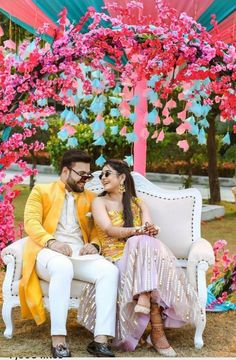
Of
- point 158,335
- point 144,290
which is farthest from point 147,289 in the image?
point 158,335

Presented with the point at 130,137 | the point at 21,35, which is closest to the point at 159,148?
the point at 21,35

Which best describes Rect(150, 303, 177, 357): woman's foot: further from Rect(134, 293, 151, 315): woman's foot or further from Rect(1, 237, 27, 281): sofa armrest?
Rect(1, 237, 27, 281): sofa armrest

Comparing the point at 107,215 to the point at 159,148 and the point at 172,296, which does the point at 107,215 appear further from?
the point at 159,148

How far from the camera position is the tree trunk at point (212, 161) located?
1125cm

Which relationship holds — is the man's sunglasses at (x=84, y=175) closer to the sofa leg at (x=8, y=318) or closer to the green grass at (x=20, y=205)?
the sofa leg at (x=8, y=318)

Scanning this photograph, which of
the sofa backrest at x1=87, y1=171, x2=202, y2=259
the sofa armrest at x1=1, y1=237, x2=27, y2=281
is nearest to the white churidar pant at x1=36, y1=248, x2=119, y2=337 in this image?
the sofa armrest at x1=1, y1=237, x2=27, y2=281

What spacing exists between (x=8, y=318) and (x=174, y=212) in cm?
132

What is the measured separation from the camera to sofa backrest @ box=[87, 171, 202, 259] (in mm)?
5074

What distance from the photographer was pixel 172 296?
14.5 ft

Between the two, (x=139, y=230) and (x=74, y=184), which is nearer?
(x=139, y=230)

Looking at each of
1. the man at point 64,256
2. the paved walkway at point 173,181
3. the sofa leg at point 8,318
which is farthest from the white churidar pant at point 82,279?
the paved walkway at point 173,181

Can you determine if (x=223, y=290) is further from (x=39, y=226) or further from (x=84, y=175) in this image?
(x=39, y=226)

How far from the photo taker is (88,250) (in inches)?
182

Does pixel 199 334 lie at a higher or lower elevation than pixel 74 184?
lower
